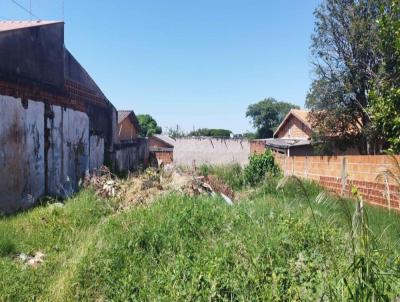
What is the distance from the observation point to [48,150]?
10.0 m

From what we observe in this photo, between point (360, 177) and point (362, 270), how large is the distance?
19.2 feet

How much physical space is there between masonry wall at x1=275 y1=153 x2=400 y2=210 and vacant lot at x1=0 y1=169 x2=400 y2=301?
52 centimetres

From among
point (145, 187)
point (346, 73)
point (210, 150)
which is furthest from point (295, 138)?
point (145, 187)

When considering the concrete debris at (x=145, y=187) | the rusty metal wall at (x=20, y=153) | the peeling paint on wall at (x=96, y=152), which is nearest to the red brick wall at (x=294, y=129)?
the peeling paint on wall at (x=96, y=152)

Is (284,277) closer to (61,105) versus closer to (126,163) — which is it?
(61,105)

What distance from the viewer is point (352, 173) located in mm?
7605

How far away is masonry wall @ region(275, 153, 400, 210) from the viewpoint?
5980mm

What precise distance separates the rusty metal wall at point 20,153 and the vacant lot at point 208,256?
2643mm

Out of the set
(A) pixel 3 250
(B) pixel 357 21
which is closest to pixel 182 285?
(A) pixel 3 250

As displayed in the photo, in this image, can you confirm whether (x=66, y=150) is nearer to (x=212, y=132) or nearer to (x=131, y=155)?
(x=131, y=155)

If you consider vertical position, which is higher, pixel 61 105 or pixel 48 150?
pixel 61 105

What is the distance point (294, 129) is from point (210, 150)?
27.4 ft

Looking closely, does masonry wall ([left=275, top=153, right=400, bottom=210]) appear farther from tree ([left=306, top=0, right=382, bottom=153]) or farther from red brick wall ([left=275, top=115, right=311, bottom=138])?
red brick wall ([left=275, top=115, right=311, bottom=138])

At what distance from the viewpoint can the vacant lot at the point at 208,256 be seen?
2672mm
